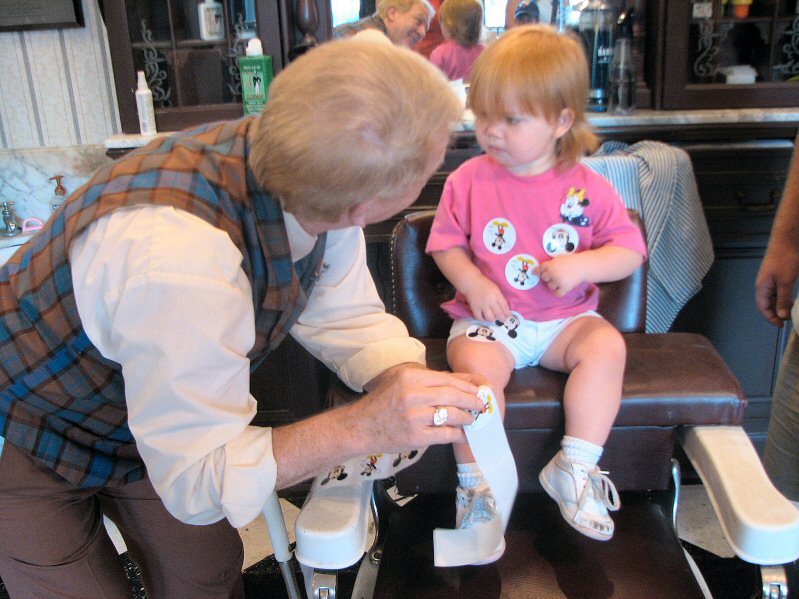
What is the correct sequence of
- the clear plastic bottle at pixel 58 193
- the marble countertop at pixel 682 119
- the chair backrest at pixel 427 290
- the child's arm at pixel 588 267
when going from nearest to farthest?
the child's arm at pixel 588 267 → the chair backrest at pixel 427 290 → the marble countertop at pixel 682 119 → the clear plastic bottle at pixel 58 193

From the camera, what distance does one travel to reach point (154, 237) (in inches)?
34.1

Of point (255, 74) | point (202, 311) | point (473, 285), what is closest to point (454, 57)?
point (255, 74)

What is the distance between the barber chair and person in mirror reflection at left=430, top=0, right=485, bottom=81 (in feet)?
2.98

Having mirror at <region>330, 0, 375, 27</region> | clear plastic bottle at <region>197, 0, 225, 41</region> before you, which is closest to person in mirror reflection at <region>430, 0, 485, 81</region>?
mirror at <region>330, 0, 375, 27</region>

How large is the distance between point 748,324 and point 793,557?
1384 millimetres

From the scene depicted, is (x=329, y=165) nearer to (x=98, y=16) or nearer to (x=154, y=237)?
(x=154, y=237)

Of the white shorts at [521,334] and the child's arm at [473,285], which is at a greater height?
the child's arm at [473,285]

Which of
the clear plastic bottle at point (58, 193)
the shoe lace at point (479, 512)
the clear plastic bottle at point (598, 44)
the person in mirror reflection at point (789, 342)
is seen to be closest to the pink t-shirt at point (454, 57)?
the clear plastic bottle at point (598, 44)

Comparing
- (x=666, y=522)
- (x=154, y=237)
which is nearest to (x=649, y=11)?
(x=666, y=522)

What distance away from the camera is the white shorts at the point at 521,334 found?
144cm

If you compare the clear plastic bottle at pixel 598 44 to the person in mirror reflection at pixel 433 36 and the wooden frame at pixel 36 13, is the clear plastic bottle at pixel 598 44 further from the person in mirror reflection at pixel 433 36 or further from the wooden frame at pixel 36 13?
the wooden frame at pixel 36 13

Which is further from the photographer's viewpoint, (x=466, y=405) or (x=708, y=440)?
(x=708, y=440)

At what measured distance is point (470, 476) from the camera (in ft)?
4.08

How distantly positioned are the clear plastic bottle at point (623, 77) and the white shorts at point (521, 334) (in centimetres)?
99
